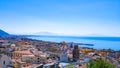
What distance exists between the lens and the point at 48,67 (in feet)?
36.6

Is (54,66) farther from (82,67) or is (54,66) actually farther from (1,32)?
(1,32)

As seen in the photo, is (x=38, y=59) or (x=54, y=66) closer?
(x=54, y=66)

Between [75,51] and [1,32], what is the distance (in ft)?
425

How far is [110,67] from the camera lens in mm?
13719

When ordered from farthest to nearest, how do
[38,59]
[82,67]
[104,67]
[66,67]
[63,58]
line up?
[38,59] < [63,58] < [82,67] < [66,67] < [104,67]

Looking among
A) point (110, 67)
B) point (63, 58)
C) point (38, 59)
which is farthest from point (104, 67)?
point (38, 59)

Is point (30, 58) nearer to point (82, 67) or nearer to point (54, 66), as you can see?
point (82, 67)

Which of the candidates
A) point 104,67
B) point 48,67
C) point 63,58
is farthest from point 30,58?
point 48,67

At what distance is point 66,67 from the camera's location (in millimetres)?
15195

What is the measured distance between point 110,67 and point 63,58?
9760 mm

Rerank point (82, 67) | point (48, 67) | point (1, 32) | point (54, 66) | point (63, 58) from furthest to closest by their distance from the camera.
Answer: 1. point (1, 32)
2. point (63, 58)
3. point (82, 67)
4. point (54, 66)
5. point (48, 67)

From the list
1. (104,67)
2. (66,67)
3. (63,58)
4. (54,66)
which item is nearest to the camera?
(54,66)

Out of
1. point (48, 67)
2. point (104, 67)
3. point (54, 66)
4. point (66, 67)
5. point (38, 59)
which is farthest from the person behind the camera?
point (38, 59)

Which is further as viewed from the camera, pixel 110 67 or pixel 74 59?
pixel 74 59
